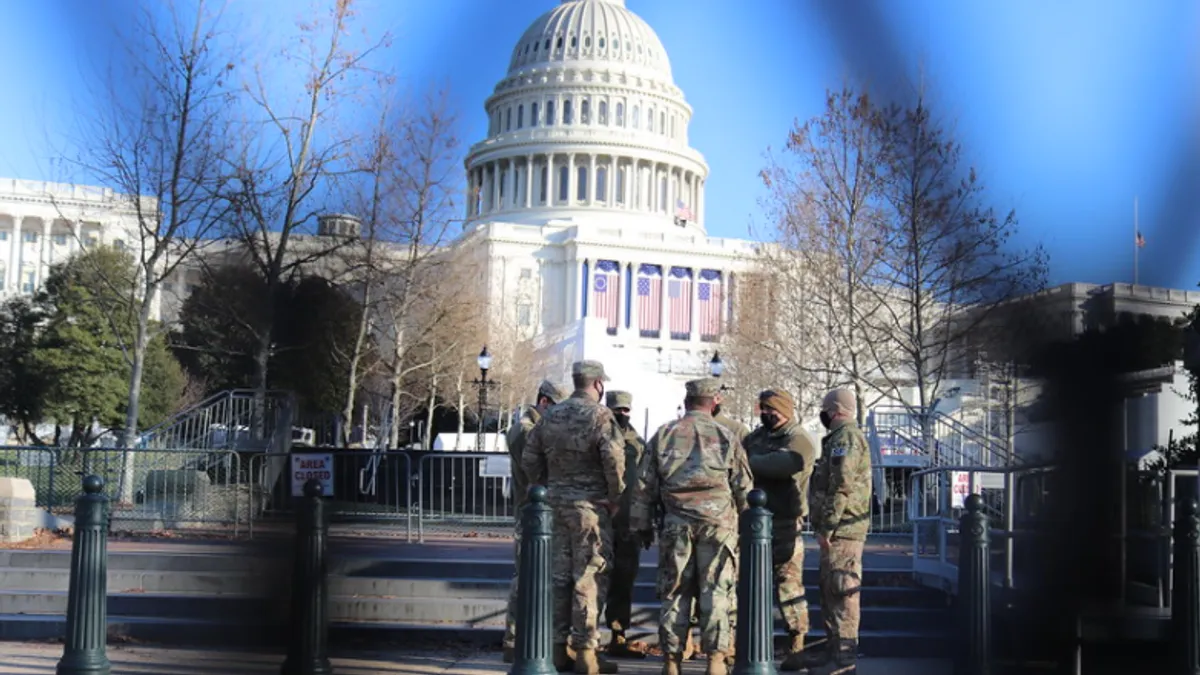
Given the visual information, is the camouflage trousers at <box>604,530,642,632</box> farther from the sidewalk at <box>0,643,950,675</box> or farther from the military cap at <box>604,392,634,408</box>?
the military cap at <box>604,392,634,408</box>

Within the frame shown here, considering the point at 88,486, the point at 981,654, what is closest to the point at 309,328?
the point at 981,654

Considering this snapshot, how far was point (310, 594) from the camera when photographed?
1.97 meters

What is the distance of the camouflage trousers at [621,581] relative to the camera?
320 inches

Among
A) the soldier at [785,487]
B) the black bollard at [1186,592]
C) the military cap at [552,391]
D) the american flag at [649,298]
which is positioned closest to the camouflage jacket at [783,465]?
the soldier at [785,487]

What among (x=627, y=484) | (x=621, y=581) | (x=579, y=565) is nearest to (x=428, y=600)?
(x=621, y=581)

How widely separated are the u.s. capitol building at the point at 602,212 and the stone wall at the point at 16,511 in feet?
14.0

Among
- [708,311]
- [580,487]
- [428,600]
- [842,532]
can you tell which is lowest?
[428,600]

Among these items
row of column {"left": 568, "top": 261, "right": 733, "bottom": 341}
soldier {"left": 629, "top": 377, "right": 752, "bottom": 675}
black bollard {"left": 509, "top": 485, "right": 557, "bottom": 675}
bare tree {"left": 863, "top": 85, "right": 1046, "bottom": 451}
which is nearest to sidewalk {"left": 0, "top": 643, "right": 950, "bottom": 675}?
black bollard {"left": 509, "top": 485, "right": 557, "bottom": 675}

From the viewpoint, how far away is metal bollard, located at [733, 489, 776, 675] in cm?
626

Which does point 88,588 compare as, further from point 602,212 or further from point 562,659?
point 602,212

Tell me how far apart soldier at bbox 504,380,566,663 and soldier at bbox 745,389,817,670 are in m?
1.12

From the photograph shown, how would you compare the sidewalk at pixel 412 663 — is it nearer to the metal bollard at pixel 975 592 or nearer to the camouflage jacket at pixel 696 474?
the metal bollard at pixel 975 592

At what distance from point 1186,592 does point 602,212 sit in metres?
43.6

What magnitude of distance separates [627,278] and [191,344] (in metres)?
66.5
